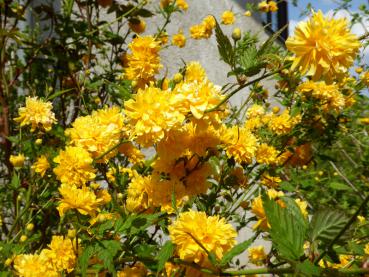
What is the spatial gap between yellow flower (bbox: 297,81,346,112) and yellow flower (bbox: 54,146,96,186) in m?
1.13

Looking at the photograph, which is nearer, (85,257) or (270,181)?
(85,257)

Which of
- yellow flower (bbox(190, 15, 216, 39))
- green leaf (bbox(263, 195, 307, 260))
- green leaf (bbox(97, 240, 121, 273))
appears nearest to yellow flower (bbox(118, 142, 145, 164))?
green leaf (bbox(97, 240, 121, 273))

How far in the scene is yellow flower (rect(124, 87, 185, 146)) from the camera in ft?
2.57

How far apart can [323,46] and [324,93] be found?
1209 millimetres

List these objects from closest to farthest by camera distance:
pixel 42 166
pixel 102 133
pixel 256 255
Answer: pixel 102 133 → pixel 42 166 → pixel 256 255

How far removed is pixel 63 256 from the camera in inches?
39.6

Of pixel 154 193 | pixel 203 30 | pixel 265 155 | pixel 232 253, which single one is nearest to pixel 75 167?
pixel 154 193

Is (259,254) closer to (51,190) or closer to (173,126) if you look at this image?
(51,190)

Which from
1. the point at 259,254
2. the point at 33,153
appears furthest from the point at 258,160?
the point at 33,153

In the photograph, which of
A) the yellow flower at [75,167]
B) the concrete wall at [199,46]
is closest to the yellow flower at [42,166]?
the yellow flower at [75,167]

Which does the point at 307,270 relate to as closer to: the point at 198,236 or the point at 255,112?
the point at 198,236

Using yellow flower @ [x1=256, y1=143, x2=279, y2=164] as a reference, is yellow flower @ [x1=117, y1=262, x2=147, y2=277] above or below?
below

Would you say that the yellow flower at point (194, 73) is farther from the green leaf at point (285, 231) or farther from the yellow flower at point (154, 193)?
the green leaf at point (285, 231)

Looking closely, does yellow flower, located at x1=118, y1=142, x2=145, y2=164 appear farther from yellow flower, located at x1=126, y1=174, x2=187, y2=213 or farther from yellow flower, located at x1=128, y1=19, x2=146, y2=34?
yellow flower, located at x1=128, y1=19, x2=146, y2=34
